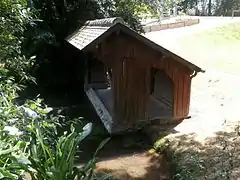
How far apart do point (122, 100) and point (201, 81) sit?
6122 mm

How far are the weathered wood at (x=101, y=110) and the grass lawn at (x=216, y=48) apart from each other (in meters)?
6.72

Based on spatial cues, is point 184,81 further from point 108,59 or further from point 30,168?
point 30,168

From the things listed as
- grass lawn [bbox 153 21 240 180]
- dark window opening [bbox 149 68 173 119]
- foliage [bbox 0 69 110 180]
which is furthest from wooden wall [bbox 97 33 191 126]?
foliage [bbox 0 69 110 180]

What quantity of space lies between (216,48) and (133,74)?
41.5 ft

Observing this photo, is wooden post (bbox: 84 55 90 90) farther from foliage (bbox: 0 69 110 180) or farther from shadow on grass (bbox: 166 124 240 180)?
foliage (bbox: 0 69 110 180)

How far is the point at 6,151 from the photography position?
3.09m

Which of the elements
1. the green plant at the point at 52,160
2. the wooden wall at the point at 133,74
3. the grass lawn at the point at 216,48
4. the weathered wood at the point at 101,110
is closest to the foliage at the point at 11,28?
the green plant at the point at 52,160

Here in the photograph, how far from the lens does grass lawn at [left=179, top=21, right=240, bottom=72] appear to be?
1608cm

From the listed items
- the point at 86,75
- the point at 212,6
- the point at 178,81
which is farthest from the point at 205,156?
the point at 212,6

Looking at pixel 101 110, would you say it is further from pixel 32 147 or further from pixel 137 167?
pixel 32 147

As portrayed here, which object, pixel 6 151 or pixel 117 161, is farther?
pixel 117 161

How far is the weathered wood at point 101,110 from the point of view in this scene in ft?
27.0

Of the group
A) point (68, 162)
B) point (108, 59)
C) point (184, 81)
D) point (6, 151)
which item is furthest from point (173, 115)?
point (6, 151)

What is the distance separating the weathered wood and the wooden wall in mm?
244
